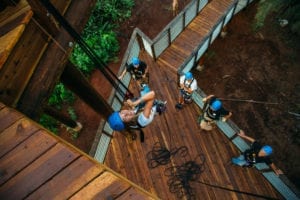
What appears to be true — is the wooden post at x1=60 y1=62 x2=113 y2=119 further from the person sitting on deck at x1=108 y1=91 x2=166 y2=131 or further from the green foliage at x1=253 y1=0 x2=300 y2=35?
the green foliage at x1=253 y1=0 x2=300 y2=35

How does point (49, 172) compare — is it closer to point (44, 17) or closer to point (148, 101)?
point (44, 17)

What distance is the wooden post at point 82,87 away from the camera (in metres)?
5.52

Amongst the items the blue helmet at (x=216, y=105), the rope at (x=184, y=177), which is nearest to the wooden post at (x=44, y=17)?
the blue helmet at (x=216, y=105)

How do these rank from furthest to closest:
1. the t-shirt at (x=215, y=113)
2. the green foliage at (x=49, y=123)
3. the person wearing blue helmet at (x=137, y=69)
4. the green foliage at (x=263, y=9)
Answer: the green foliage at (x=263, y=9) < the green foliage at (x=49, y=123) < the person wearing blue helmet at (x=137, y=69) < the t-shirt at (x=215, y=113)

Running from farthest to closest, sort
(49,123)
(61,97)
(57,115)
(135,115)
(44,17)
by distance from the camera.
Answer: (61,97)
(49,123)
(57,115)
(135,115)
(44,17)

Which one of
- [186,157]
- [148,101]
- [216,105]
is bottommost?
[186,157]

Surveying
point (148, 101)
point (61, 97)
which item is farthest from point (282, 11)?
point (61, 97)

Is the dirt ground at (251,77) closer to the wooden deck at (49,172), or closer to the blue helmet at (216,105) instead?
the blue helmet at (216,105)

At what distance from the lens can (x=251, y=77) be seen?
1377 centimetres

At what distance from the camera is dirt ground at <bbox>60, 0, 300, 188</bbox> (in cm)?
1202

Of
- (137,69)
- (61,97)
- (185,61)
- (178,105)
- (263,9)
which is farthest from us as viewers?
(263,9)

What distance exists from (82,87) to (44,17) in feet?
6.66

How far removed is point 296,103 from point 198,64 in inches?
199

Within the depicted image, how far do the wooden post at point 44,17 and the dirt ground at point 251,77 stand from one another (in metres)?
7.12
